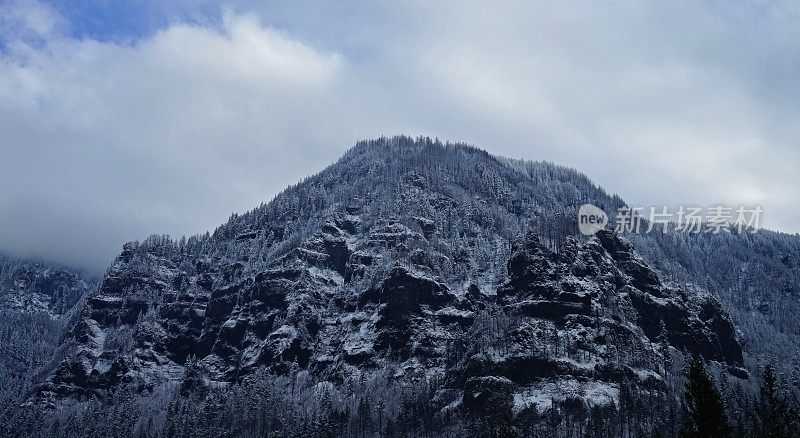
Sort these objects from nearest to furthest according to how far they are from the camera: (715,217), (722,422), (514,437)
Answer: (722,422)
(514,437)
(715,217)

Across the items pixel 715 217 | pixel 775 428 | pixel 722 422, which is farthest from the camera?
pixel 715 217

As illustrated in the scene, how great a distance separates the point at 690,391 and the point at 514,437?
78.0 meters

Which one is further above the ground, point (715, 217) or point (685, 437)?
point (715, 217)

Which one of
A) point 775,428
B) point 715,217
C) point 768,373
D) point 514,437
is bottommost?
point 514,437

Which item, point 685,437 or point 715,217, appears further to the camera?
point 715,217

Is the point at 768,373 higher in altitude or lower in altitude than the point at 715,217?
lower

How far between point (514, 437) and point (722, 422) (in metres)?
80.0

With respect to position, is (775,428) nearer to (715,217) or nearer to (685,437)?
(685,437)

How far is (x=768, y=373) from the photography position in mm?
97250

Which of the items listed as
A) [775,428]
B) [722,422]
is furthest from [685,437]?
[775,428]

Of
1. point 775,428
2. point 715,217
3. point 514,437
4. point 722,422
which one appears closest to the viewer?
point 722,422

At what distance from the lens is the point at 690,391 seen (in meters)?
66.2

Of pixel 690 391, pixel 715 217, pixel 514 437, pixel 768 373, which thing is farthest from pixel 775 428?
pixel 715 217

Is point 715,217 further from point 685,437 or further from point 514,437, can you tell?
point 685,437
